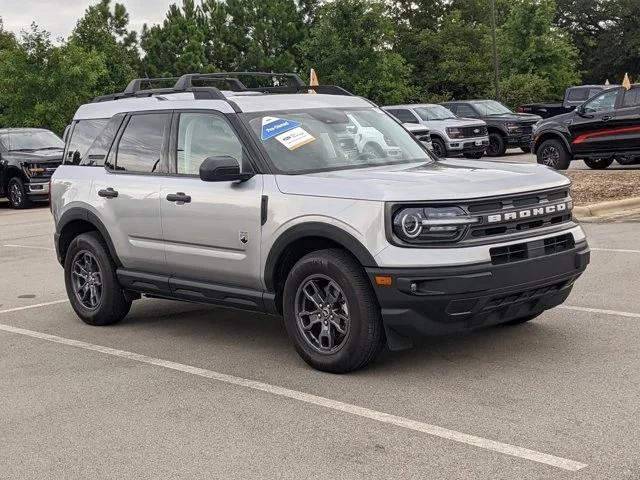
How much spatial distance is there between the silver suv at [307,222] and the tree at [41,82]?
24.0 metres

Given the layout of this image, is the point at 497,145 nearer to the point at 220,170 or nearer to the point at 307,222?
the point at 220,170

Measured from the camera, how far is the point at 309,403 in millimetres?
5605

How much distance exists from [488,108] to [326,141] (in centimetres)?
2417

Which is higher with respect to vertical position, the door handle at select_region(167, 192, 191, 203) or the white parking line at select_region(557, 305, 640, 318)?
the door handle at select_region(167, 192, 191, 203)

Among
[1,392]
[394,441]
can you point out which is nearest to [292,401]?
[394,441]

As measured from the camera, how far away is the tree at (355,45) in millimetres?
40594

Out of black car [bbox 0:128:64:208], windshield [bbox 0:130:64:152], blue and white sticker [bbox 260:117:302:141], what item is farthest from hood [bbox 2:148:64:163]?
blue and white sticker [bbox 260:117:302:141]

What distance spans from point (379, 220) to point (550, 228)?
1212 millimetres

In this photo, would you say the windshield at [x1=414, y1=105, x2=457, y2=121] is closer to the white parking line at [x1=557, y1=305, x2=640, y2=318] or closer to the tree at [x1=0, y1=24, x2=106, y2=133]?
the tree at [x1=0, y1=24, x2=106, y2=133]

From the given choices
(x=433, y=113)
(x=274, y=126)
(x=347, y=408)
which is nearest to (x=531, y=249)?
(x=347, y=408)

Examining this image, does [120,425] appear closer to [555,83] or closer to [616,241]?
[616,241]

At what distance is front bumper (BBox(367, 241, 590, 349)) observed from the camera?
5703 millimetres

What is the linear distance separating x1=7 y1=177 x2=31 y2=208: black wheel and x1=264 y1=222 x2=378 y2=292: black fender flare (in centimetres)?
1606

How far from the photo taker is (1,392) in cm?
614
